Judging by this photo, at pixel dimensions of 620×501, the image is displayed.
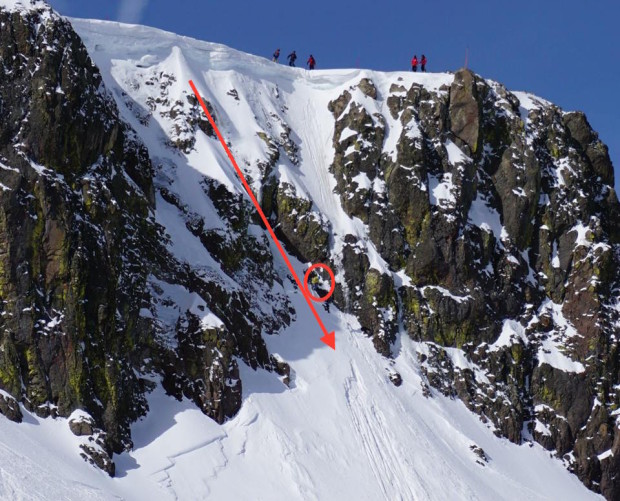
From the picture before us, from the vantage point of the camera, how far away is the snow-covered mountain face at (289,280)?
29.0m

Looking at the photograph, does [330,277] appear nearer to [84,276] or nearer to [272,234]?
[272,234]

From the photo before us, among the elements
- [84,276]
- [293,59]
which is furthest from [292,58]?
[84,276]

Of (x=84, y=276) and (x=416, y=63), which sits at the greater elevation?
(x=416, y=63)

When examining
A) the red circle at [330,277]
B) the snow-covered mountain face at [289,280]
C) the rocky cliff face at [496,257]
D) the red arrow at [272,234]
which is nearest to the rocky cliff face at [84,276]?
the snow-covered mountain face at [289,280]

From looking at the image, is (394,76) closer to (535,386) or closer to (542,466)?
(535,386)

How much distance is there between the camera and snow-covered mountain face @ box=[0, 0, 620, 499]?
29047 millimetres

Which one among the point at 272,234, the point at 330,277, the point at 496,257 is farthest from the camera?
the point at 496,257

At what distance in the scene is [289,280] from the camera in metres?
41.2

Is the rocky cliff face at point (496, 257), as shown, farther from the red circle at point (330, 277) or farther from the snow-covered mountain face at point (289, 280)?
the red circle at point (330, 277)

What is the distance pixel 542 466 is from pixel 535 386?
4441 millimetres

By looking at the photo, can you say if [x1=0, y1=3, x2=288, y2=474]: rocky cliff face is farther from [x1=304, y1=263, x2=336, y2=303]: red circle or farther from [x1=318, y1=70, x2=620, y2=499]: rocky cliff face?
[x1=318, y1=70, x2=620, y2=499]: rocky cliff face

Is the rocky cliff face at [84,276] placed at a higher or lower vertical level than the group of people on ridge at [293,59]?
lower

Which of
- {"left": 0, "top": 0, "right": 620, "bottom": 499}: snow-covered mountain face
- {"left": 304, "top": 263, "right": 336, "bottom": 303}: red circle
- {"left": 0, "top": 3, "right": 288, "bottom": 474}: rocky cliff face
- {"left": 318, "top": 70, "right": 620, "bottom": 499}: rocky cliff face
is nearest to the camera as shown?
{"left": 0, "top": 3, "right": 288, "bottom": 474}: rocky cliff face

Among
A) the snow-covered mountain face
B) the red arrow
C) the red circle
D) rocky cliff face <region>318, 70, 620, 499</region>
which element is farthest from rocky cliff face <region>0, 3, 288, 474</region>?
rocky cliff face <region>318, 70, 620, 499</region>
